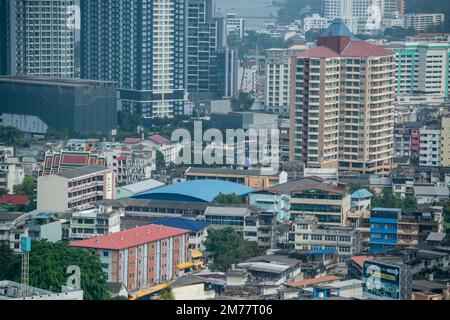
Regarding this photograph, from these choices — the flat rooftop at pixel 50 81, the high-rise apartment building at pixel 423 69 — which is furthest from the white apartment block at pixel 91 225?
the high-rise apartment building at pixel 423 69

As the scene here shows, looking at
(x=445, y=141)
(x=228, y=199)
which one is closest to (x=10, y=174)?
(x=228, y=199)

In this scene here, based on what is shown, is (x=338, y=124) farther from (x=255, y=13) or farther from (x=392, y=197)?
(x=255, y=13)

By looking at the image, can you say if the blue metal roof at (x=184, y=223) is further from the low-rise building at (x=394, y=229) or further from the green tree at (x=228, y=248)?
the low-rise building at (x=394, y=229)

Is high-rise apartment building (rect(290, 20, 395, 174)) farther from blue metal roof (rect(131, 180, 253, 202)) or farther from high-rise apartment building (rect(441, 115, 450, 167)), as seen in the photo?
blue metal roof (rect(131, 180, 253, 202))

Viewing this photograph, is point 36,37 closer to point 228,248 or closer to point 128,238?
point 228,248
